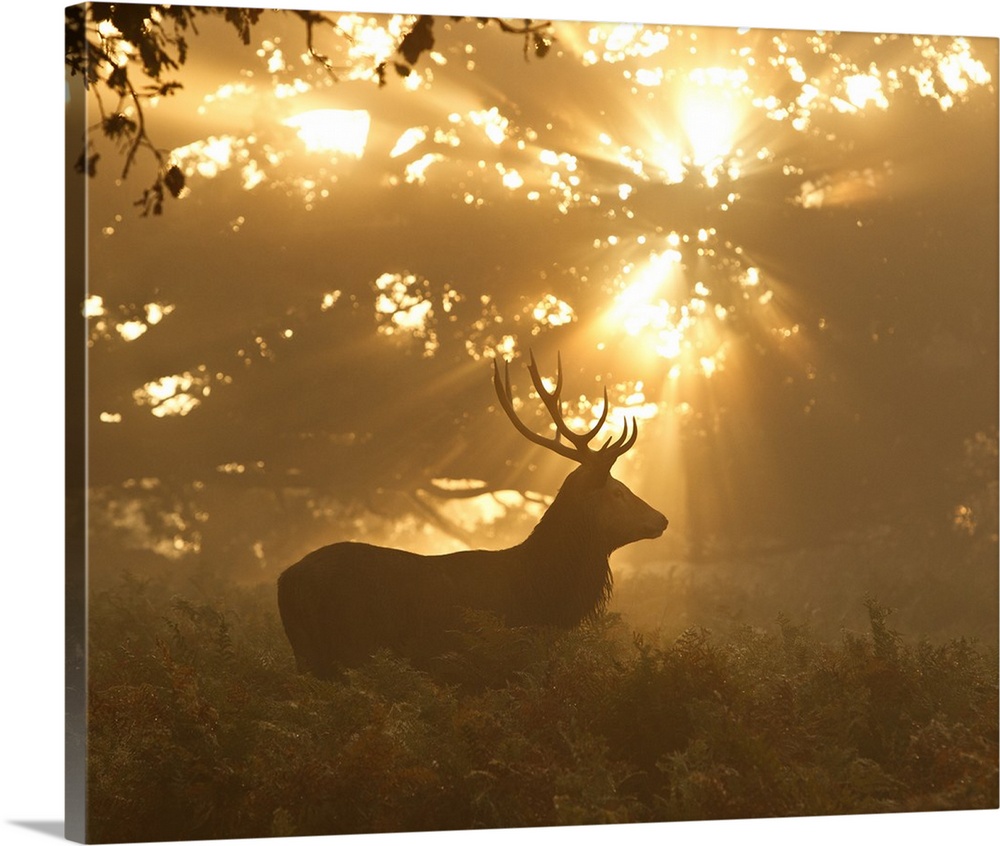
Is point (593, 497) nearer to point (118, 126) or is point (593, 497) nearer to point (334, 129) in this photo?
point (334, 129)

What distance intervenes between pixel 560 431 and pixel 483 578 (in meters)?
0.74

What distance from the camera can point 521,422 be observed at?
27.9ft

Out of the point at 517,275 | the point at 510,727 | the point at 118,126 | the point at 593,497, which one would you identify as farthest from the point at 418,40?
the point at 510,727

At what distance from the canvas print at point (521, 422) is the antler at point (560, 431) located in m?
0.02

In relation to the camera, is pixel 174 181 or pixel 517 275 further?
pixel 517 275

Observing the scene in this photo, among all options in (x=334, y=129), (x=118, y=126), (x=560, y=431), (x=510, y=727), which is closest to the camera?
(x=118, y=126)

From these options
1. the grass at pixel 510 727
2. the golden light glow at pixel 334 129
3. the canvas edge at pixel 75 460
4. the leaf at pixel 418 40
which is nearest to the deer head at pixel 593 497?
the grass at pixel 510 727

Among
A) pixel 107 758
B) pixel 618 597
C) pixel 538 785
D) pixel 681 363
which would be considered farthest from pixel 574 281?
pixel 107 758

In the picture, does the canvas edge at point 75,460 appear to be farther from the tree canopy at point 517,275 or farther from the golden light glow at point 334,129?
the golden light glow at point 334,129

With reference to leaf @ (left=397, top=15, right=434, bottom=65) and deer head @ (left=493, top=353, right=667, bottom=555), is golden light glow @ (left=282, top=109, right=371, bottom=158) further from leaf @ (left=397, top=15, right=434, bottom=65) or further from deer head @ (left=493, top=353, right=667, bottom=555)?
deer head @ (left=493, top=353, right=667, bottom=555)

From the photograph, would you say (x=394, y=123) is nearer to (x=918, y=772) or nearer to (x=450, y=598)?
(x=450, y=598)

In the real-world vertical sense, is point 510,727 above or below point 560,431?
below

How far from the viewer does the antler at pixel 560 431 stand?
27.8 ft

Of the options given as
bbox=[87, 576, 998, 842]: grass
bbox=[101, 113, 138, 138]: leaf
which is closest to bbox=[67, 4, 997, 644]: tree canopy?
bbox=[101, 113, 138, 138]: leaf
